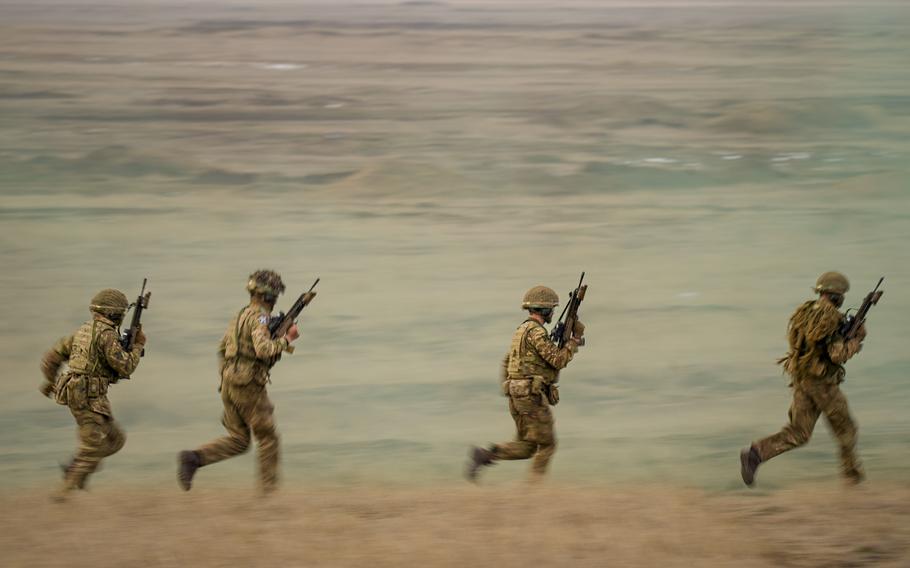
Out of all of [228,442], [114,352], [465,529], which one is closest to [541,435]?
[465,529]

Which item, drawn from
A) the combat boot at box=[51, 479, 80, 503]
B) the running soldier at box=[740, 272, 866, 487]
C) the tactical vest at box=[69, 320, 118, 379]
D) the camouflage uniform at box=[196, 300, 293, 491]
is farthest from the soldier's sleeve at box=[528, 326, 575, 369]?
the combat boot at box=[51, 479, 80, 503]

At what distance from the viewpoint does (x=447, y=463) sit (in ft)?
39.0

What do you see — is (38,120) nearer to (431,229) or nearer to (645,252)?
(431,229)

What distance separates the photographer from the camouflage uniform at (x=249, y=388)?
8.48 m

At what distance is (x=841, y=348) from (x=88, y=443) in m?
4.81

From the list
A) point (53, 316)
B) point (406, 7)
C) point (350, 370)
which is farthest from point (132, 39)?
point (350, 370)

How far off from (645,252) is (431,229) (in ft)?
12.4

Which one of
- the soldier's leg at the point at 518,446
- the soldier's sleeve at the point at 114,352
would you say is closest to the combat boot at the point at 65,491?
the soldier's sleeve at the point at 114,352

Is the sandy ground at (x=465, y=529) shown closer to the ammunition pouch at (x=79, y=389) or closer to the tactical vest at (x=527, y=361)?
the ammunition pouch at (x=79, y=389)

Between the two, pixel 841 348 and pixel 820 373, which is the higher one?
pixel 841 348

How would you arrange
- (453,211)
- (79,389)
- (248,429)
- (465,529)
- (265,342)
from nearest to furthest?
(465,529) < (265,342) < (79,389) < (248,429) < (453,211)

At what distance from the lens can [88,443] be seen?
8633 millimetres

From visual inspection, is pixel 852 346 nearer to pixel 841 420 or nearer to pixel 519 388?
pixel 841 420

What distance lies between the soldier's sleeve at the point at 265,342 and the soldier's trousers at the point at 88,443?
1.12 metres
